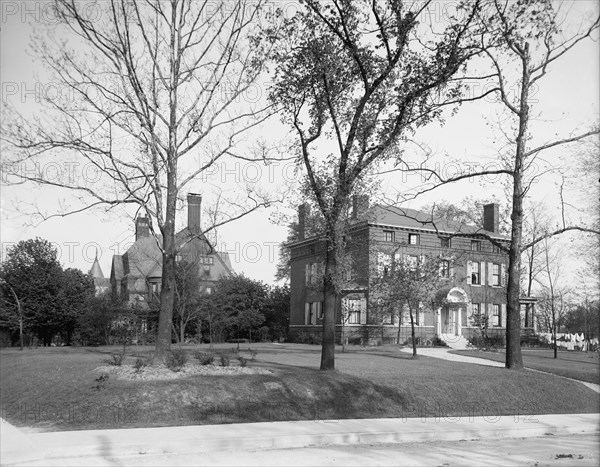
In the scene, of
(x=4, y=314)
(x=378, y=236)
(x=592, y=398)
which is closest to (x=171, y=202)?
(x=592, y=398)

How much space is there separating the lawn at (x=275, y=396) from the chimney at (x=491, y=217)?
29.3 m

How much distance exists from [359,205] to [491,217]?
32.3m

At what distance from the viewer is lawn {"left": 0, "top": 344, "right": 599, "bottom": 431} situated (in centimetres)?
1336

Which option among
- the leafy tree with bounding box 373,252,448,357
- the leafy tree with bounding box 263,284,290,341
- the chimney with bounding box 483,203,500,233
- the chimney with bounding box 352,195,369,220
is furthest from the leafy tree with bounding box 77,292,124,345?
the chimney with bounding box 483,203,500,233

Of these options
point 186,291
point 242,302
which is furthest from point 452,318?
point 186,291

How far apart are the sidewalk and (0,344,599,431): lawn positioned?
1229 mm

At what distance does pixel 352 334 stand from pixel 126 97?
85.5ft

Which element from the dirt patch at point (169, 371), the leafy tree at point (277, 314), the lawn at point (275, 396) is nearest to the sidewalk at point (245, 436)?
the lawn at point (275, 396)

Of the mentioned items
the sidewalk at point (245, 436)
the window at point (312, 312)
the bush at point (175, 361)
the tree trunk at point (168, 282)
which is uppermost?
the tree trunk at point (168, 282)

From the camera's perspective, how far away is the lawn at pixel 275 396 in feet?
43.8

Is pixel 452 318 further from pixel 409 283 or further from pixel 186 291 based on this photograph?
pixel 186 291

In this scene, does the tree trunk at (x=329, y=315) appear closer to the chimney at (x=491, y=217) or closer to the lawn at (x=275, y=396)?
the lawn at (x=275, y=396)

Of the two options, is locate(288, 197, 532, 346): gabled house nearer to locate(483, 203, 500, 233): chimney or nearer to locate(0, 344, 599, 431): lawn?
locate(483, 203, 500, 233): chimney

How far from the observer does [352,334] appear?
1586 inches
